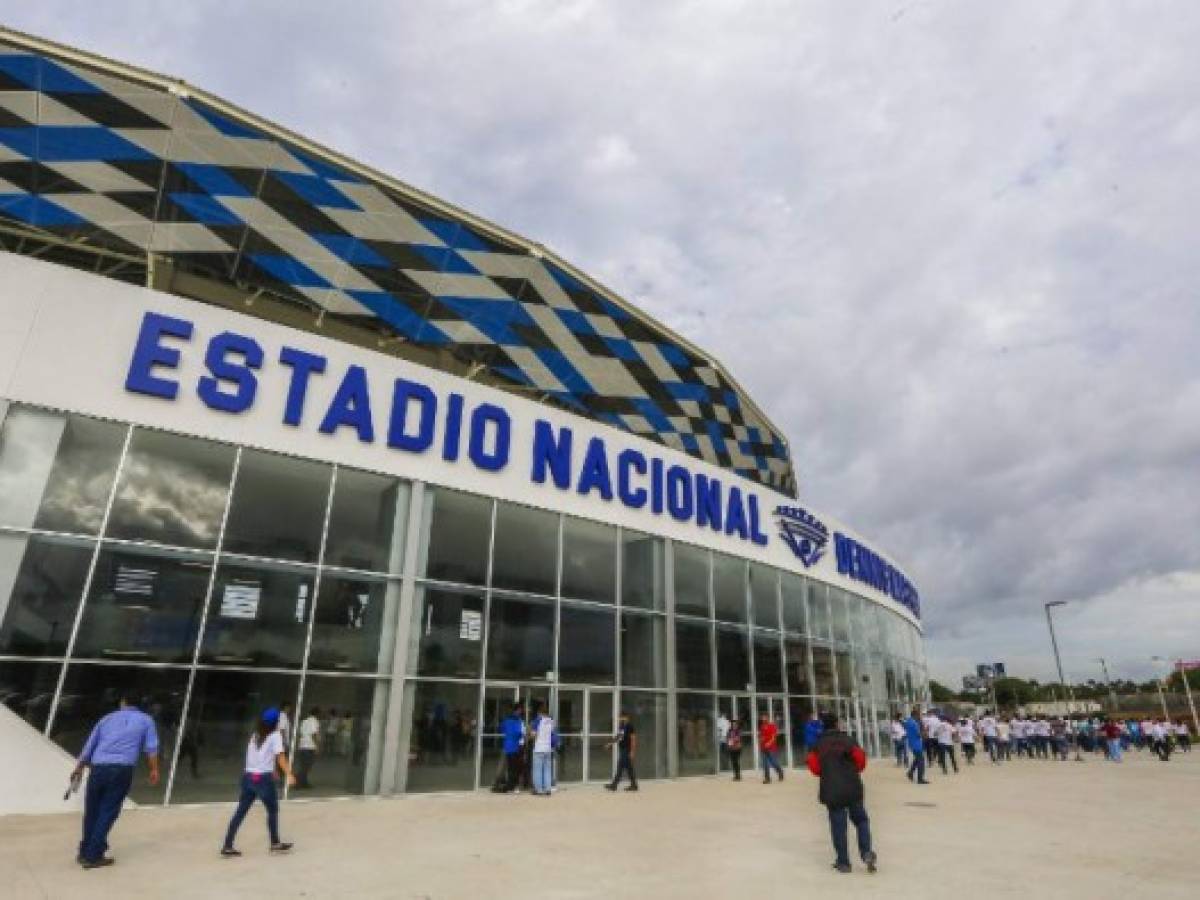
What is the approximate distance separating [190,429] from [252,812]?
19.8 ft

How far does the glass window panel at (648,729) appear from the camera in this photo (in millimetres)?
16578

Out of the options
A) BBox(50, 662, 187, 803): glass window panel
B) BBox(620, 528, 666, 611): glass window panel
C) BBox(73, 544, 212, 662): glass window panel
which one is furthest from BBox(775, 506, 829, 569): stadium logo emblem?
BBox(50, 662, 187, 803): glass window panel

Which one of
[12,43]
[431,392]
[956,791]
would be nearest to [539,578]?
[431,392]

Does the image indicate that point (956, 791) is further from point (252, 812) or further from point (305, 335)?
point (305, 335)

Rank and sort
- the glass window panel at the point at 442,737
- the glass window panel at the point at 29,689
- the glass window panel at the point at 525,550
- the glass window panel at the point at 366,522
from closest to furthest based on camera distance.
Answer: the glass window panel at the point at 29,689 → the glass window panel at the point at 442,737 → the glass window panel at the point at 366,522 → the glass window panel at the point at 525,550

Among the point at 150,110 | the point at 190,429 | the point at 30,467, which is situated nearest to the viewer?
the point at 30,467

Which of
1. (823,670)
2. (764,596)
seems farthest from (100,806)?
(823,670)

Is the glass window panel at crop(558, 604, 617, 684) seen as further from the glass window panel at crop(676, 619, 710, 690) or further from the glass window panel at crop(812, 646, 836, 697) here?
the glass window panel at crop(812, 646, 836, 697)

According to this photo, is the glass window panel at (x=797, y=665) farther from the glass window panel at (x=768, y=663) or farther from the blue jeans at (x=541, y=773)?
the blue jeans at (x=541, y=773)

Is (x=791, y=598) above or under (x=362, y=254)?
under

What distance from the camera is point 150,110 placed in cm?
1341

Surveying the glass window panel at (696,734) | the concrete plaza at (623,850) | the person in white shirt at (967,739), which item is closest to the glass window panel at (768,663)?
the glass window panel at (696,734)

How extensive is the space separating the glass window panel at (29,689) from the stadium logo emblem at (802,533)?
17.9 m

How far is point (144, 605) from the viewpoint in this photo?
11031 mm
